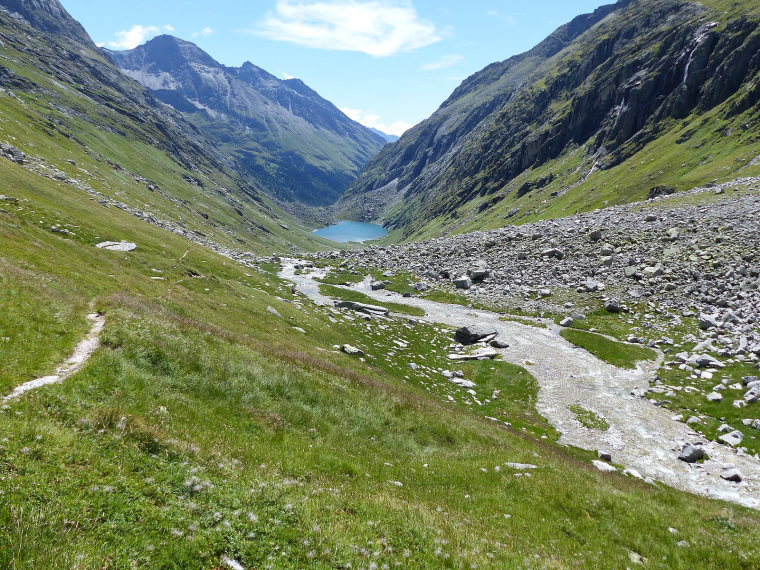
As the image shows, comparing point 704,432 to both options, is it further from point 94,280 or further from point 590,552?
point 94,280

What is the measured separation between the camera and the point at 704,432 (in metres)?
29.4

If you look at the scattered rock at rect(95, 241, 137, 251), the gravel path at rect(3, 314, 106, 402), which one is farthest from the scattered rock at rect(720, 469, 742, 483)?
the scattered rock at rect(95, 241, 137, 251)

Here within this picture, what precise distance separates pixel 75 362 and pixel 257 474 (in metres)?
8.80

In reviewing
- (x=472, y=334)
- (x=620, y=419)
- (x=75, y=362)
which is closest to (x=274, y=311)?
(x=472, y=334)

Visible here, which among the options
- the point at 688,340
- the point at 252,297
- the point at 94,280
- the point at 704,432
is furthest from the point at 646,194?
the point at 94,280

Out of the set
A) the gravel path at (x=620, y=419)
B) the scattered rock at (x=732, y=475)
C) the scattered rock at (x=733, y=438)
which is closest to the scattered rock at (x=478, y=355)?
the gravel path at (x=620, y=419)

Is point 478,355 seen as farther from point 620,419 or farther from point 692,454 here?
point 692,454

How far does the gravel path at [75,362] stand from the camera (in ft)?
37.6

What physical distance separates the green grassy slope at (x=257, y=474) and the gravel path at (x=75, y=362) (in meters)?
0.38

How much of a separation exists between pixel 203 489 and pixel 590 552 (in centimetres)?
1117

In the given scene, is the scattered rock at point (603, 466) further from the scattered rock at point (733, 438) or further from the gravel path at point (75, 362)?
the gravel path at point (75, 362)

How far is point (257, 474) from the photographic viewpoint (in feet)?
35.7

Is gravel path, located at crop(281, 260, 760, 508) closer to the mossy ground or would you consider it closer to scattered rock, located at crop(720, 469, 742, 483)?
scattered rock, located at crop(720, 469, 742, 483)

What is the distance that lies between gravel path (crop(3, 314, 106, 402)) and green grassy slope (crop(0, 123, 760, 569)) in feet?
1.24
